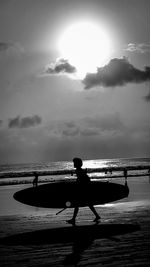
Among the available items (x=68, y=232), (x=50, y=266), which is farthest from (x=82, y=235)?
(x=50, y=266)

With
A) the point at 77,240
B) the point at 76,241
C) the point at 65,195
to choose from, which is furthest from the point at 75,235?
the point at 65,195

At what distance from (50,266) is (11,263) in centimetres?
81

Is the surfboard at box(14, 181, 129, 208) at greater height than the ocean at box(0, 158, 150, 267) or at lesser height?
greater

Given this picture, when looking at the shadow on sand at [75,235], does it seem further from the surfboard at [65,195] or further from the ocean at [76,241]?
the surfboard at [65,195]

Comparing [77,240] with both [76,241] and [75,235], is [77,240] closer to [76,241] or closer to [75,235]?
[76,241]

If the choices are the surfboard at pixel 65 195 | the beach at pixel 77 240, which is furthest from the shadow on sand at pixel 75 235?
the surfboard at pixel 65 195

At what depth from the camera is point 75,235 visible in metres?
8.79

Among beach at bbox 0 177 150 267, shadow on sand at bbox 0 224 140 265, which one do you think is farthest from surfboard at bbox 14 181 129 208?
shadow on sand at bbox 0 224 140 265

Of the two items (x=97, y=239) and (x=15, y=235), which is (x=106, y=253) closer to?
(x=97, y=239)

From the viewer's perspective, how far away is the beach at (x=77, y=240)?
248 inches

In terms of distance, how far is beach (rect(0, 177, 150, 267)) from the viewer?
6.29 m

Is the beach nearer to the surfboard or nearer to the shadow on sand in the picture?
the shadow on sand

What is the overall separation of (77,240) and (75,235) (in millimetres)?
671

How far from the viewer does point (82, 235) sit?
8711mm
